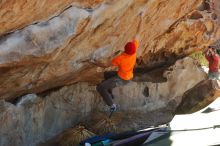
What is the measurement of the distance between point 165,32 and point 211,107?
2525 mm

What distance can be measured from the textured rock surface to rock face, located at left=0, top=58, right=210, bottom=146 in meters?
0.33

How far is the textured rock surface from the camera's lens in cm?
891

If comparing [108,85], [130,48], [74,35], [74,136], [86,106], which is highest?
[74,35]

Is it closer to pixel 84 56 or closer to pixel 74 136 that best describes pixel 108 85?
pixel 84 56

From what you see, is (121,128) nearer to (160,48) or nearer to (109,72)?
(109,72)

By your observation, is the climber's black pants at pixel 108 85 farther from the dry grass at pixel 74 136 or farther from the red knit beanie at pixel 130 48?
the dry grass at pixel 74 136

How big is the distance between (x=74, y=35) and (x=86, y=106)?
3.56 meters

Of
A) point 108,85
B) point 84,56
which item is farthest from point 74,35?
point 108,85

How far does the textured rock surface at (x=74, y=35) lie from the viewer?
8906mm

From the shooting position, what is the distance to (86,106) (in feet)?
42.2

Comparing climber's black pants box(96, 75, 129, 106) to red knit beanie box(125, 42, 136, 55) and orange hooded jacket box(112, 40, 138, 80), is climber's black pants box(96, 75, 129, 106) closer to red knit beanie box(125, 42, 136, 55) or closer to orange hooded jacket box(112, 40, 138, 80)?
orange hooded jacket box(112, 40, 138, 80)

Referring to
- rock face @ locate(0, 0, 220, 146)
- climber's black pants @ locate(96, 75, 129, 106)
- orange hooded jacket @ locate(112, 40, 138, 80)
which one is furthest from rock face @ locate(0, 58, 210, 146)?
orange hooded jacket @ locate(112, 40, 138, 80)

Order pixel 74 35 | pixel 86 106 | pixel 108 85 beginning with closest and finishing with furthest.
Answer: pixel 74 35
pixel 108 85
pixel 86 106

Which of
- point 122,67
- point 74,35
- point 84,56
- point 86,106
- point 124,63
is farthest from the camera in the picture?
point 86,106
